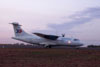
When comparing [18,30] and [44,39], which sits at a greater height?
[18,30]

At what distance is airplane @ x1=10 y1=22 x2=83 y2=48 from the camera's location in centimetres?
4578

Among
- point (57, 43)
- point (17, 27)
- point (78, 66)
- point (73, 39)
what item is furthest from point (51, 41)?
point (78, 66)

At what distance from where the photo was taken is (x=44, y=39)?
4797 cm

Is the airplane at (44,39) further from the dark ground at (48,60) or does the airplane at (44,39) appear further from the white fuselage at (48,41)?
the dark ground at (48,60)

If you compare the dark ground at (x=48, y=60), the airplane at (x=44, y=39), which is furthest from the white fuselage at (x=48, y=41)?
the dark ground at (x=48, y=60)

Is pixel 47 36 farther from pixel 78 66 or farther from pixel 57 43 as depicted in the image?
pixel 78 66

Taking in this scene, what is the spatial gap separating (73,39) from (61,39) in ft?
8.71

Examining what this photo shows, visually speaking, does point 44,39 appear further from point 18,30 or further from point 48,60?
point 48,60

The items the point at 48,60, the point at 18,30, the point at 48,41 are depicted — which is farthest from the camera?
the point at 18,30

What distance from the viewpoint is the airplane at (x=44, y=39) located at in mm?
45781

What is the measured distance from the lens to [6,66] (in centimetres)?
1306

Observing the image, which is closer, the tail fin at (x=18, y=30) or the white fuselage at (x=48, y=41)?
the white fuselage at (x=48, y=41)

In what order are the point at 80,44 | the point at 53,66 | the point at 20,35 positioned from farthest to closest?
the point at 20,35
the point at 80,44
the point at 53,66

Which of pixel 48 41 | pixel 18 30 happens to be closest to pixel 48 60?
pixel 48 41
